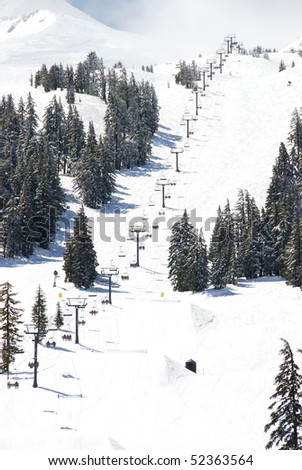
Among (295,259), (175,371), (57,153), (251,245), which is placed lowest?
(175,371)

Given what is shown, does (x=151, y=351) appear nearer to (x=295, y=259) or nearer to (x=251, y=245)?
(x=295, y=259)

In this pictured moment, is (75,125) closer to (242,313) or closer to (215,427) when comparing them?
(242,313)

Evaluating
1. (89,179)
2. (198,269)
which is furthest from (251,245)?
(89,179)

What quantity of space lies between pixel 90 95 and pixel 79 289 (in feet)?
298

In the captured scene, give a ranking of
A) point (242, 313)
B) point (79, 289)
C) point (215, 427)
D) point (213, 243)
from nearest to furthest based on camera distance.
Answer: point (215, 427) → point (242, 313) → point (79, 289) → point (213, 243)

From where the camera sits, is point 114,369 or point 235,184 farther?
point 235,184

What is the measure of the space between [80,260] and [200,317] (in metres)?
20.8

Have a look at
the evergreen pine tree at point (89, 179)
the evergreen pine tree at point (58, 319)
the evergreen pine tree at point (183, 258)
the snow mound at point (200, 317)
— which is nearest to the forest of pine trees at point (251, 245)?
the evergreen pine tree at point (183, 258)

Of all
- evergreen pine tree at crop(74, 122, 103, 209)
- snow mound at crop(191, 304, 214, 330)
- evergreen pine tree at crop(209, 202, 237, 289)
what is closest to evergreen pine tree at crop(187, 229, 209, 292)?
evergreen pine tree at crop(209, 202, 237, 289)

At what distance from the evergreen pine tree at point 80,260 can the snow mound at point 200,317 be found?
18.5 meters

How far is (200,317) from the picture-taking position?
64.0 meters

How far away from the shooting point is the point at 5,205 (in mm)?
101250

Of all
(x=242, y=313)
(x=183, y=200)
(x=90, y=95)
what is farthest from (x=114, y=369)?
(x=90, y=95)

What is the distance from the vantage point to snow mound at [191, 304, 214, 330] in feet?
207
